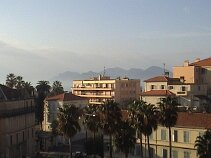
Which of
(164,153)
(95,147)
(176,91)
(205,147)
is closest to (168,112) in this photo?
(205,147)

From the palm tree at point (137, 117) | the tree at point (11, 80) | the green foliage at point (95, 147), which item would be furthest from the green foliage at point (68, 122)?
the tree at point (11, 80)

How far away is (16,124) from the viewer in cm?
8438

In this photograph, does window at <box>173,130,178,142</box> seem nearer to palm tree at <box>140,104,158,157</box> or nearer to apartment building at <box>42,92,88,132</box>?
palm tree at <box>140,104,158,157</box>

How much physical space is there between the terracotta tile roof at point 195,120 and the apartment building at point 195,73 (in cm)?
4679

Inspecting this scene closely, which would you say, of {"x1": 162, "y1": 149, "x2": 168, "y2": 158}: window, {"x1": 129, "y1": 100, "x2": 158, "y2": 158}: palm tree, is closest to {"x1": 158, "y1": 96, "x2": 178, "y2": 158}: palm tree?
{"x1": 129, "y1": 100, "x2": 158, "y2": 158}: palm tree

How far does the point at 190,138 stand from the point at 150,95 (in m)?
33.6

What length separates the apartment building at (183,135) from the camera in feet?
225

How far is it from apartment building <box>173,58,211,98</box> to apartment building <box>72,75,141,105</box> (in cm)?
3620

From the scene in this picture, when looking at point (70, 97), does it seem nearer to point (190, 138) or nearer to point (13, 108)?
point (13, 108)

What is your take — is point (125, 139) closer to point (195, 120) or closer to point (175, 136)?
point (175, 136)

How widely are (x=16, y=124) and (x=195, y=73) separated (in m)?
55.4

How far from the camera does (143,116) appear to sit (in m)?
60.5

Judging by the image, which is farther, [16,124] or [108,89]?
[108,89]

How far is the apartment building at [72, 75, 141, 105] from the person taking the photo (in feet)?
510
